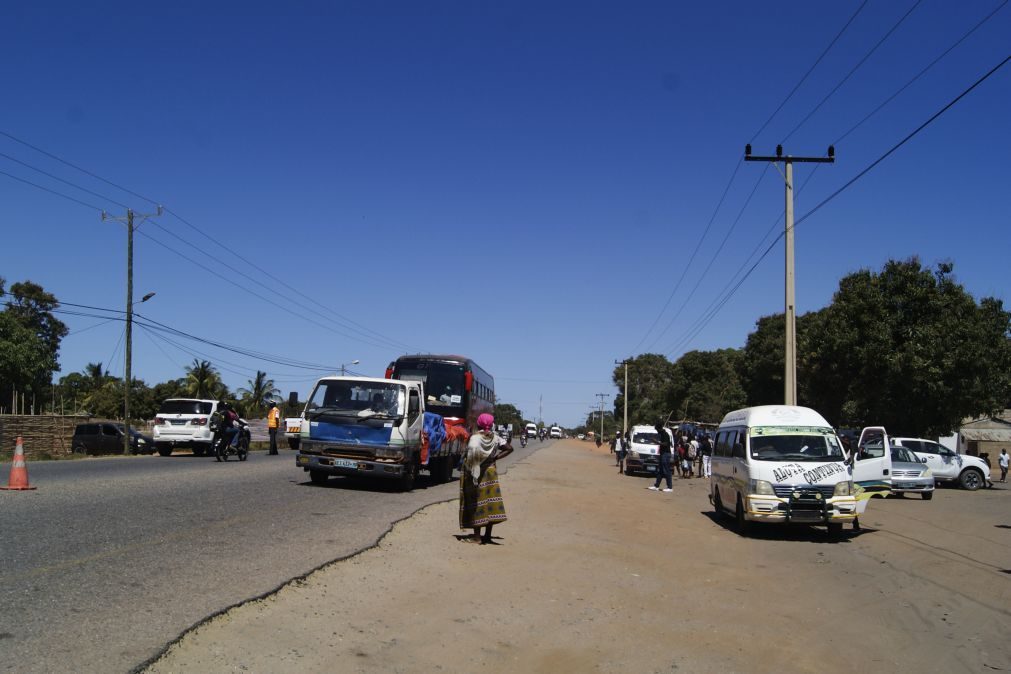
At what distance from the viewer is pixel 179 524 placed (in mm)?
10383

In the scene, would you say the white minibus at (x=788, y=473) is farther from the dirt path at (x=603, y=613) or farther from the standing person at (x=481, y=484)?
Result: the standing person at (x=481, y=484)

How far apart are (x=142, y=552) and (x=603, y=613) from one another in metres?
4.62

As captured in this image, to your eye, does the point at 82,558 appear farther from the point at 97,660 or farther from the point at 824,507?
the point at 824,507

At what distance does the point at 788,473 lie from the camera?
14.3m

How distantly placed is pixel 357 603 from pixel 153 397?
72.4m

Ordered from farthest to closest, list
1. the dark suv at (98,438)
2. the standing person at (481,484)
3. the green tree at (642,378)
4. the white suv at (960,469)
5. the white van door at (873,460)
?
the green tree at (642,378), the dark suv at (98,438), the white suv at (960,469), the white van door at (873,460), the standing person at (481,484)

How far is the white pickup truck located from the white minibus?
6.62 m

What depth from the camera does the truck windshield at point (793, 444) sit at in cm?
1491

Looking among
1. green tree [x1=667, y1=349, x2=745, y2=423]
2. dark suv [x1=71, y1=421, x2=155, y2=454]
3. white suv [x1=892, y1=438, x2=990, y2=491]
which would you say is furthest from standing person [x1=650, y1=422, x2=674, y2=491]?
green tree [x1=667, y1=349, x2=745, y2=423]

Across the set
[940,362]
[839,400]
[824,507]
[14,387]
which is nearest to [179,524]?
[824,507]

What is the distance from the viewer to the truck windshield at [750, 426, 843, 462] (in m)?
14.9

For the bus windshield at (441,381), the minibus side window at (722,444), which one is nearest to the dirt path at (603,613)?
the minibus side window at (722,444)

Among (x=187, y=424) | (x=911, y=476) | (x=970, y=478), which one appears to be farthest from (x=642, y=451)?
(x=187, y=424)

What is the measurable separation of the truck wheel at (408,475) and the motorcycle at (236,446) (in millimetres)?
9891
